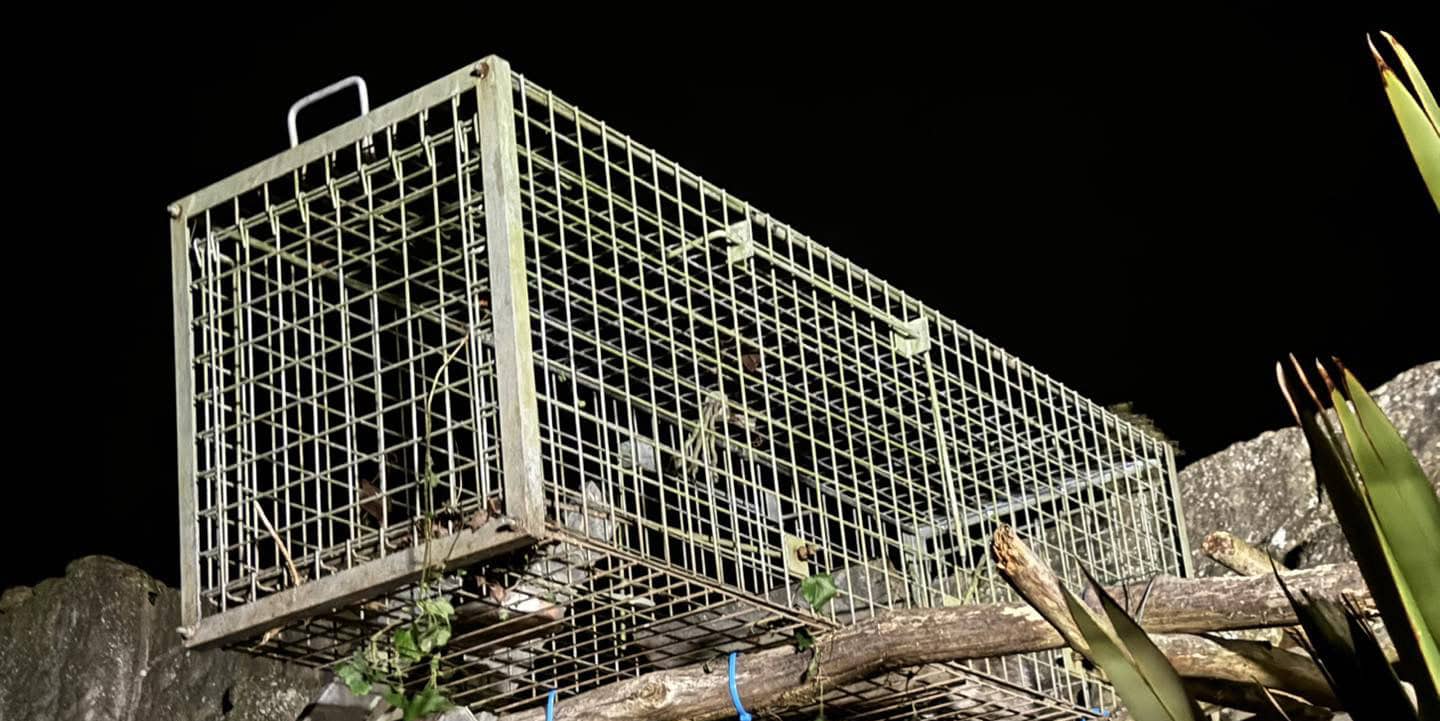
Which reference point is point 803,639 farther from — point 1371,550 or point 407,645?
point 1371,550

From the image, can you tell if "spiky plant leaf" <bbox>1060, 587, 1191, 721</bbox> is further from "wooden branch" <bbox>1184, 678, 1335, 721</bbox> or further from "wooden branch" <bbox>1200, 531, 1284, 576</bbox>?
"wooden branch" <bbox>1200, 531, 1284, 576</bbox>

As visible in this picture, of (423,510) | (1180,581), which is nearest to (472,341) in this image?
(423,510)

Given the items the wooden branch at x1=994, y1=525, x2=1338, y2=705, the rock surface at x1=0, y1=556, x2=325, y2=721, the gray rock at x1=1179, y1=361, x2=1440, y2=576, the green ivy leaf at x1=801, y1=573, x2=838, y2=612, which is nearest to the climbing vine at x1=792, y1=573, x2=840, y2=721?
the green ivy leaf at x1=801, y1=573, x2=838, y2=612

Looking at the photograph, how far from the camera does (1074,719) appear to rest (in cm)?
347

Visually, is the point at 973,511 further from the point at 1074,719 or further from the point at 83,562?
the point at 83,562

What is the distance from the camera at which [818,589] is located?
9.17ft

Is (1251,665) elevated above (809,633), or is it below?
below

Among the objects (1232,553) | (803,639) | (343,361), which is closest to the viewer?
(343,361)

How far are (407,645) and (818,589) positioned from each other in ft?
1.95

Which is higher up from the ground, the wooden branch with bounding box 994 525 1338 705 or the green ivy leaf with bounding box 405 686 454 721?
the green ivy leaf with bounding box 405 686 454 721

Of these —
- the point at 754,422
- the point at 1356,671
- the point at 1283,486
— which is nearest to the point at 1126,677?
the point at 1356,671

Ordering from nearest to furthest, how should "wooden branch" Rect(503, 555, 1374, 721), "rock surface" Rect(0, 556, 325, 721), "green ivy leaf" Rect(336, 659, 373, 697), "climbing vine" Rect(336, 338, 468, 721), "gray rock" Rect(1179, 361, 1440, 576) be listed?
1. "climbing vine" Rect(336, 338, 468, 721)
2. "green ivy leaf" Rect(336, 659, 373, 697)
3. "wooden branch" Rect(503, 555, 1374, 721)
4. "gray rock" Rect(1179, 361, 1440, 576)
5. "rock surface" Rect(0, 556, 325, 721)

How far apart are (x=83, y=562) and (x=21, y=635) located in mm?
222

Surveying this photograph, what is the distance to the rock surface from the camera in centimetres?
430
